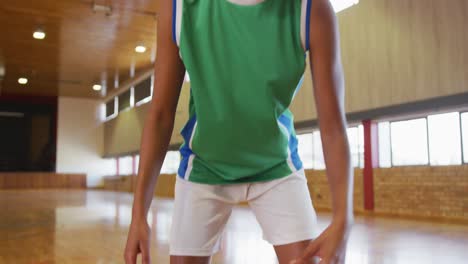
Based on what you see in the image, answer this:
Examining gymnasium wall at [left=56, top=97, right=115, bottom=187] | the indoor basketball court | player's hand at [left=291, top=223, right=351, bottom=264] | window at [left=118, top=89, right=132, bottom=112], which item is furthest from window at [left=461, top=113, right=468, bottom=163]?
gymnasium wall at [left=56, top=97, right=115, bottom=187]

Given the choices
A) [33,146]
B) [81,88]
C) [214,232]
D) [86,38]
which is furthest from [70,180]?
[214,232]

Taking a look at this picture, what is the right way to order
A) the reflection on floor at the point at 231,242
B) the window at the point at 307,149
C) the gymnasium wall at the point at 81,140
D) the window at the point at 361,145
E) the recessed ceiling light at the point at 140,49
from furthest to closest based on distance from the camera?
the gymnasium wall at the point at 81,140
the recessed ceiling light at the point at 140,49
the window at the point at 307,149
the window at the point at 361,145
the reflection on floor at the point at 231,242

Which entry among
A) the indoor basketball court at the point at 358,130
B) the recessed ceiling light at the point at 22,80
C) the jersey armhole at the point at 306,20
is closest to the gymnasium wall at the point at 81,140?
the recessed ceiling light at the point at 22,80

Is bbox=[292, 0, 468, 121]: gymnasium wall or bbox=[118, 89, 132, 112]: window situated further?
bbox=[118, 89, 132, 112]: window

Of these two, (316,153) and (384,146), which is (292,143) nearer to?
(384,146)

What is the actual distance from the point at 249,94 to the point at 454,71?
7.26 meters

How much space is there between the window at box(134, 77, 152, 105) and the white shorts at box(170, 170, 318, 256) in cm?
1827

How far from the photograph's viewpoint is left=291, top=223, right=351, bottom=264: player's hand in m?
0.81

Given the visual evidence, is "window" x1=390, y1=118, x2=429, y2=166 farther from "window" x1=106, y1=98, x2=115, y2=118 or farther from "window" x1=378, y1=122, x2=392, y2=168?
"window" x1=106, y1=98, x2=115, y2=118

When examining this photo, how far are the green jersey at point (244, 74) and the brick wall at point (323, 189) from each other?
29.6ft

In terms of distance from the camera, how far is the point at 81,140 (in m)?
26.2

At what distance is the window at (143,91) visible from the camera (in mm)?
19484

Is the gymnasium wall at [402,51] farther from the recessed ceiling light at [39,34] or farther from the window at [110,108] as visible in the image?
the window at [110,108]

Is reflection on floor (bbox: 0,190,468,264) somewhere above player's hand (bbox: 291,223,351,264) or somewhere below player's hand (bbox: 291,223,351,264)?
below
